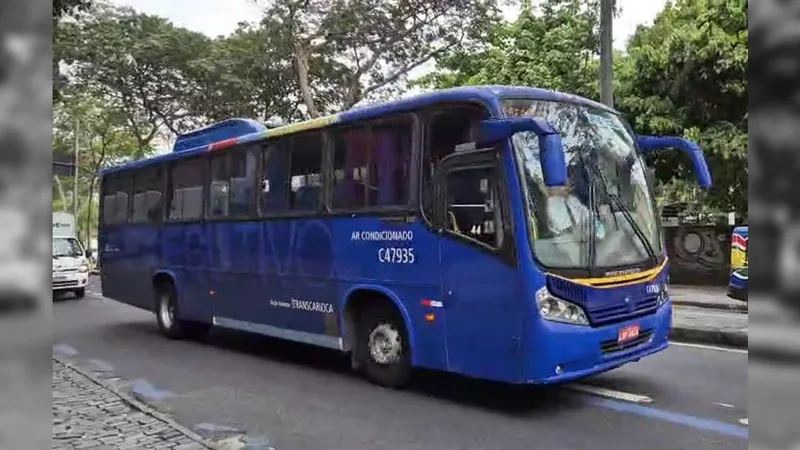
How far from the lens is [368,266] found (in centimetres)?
682

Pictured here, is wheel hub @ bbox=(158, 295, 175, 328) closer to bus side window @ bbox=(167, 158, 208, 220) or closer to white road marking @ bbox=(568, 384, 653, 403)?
bus side window @ bbox=(167, 158, 208, 220)

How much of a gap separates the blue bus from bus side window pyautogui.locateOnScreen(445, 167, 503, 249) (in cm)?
1

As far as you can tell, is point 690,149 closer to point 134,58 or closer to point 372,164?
point 372,164

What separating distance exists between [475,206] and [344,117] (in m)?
2.02

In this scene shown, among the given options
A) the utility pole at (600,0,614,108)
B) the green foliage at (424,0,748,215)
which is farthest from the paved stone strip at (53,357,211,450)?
the green foliage at (424,0,748,215)

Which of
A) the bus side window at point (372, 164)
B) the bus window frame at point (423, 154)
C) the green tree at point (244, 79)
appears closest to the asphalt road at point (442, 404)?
the bus window frame at point (423, 154)

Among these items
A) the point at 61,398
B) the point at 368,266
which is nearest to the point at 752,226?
the point at 368,266

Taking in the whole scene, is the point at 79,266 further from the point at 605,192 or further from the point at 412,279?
the point at 605,192

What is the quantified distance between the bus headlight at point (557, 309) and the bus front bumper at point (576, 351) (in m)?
0.05

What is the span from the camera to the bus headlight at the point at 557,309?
532cm

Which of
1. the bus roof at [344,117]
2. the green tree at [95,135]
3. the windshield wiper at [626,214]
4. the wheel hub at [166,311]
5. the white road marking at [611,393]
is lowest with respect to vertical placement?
the white road marking at [611,393]

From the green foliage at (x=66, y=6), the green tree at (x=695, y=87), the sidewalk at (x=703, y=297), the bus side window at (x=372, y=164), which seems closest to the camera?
the bus side window at (x=372, y=164)

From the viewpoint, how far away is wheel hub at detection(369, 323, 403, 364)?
6.64 m

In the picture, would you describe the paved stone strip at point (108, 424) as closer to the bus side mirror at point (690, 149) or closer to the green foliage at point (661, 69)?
the bus side mirror at point (690, 149)
